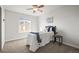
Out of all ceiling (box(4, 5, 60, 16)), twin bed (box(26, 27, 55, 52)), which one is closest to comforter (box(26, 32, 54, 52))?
twin bed (box(26, 27, 55, 52))

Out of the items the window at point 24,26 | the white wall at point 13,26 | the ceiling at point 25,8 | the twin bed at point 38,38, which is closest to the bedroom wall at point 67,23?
the ceiling at point 25,8

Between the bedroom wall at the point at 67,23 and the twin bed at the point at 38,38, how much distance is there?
24 cm

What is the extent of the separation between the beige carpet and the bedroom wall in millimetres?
156

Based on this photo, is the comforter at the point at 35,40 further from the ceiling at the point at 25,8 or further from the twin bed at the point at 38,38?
the ceiling at the point at 25,8

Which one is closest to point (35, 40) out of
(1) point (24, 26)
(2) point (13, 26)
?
(1) point (24, 26)

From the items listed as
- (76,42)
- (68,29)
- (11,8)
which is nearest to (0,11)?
(11,8)

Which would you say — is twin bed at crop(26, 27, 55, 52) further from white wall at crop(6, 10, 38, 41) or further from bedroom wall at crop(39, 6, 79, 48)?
bedroom wall at crop(39, 6, 79, 48)

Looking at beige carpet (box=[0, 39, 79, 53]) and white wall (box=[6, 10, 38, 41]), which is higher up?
white wall (box=[6, 10, 38, 41])

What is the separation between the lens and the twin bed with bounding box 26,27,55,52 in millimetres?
1703

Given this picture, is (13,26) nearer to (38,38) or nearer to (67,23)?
(38,38)

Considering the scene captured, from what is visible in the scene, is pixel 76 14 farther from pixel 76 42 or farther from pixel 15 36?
pixel 15 36

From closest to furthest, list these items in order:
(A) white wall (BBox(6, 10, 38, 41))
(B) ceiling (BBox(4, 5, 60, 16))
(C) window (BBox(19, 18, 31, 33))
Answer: (B) ceiling (BBox(4, 5, 60, 16)) < (A) white wall (BBox(6, 10, 38, 41)) < (C) window (BBox(19, 18, 31, 33))

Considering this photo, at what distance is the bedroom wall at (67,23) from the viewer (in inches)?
66.3
